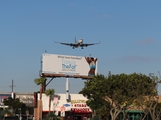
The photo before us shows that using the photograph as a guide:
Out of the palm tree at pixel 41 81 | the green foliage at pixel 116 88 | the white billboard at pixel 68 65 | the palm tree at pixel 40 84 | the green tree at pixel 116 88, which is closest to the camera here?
the green foliage at pixel 116 88

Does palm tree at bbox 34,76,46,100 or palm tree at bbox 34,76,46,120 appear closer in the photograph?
palm tree at bbox 34,76,46,120

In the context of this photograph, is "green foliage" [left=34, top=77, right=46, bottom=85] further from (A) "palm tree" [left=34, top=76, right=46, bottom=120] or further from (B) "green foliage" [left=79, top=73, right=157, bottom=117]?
(B) "green foliage" [left=79, top=73, right=157, bottom=117]

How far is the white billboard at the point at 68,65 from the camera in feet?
253

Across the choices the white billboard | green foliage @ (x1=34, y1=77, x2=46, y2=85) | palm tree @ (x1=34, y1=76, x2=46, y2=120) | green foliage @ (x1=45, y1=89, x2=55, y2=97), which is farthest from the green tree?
green foliage @ (x1=34, y1=77, x2=46, y2=85)

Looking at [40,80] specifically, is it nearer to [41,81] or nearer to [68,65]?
[41,81]

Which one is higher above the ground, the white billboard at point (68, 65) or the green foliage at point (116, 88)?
the white billboard at point (68, 65)

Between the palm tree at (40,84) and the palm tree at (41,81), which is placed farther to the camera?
the palm tree at (41,81)

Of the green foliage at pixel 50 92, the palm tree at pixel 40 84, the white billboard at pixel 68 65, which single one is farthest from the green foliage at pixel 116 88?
the palm tree at pixel 40 84

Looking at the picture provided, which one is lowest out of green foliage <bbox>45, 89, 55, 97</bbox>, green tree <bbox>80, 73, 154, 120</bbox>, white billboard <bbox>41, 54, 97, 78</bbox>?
green tree <bbox>80, 73, 154, 120</bbox>

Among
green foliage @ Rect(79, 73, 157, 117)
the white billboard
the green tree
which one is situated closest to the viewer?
green foliage @ Rect(79, 73, 157, 117)

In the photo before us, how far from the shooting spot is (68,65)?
7944 centimetres

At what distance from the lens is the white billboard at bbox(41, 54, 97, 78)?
77.2m

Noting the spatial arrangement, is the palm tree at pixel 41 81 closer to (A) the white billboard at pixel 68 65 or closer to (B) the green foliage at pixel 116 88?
(A) the white billboard at pixel 68 65

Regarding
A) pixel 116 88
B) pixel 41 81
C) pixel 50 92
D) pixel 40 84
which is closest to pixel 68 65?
pixel 50 92
